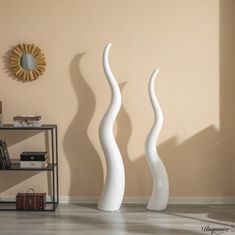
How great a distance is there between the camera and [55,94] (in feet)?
13.8

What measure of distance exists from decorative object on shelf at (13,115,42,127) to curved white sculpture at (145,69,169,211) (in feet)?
3.28

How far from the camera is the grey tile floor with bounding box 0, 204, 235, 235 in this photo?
11.3 ft

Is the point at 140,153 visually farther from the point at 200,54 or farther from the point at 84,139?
the point at 200,54

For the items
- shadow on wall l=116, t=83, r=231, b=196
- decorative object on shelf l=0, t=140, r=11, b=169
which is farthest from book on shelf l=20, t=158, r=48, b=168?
shadow on wall l=116, t=83, r=231, b=196

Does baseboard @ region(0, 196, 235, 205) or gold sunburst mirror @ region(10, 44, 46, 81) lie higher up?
gold sunburst mirror @ region(10, 44, 46, 81)

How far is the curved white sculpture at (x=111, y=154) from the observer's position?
392 cm

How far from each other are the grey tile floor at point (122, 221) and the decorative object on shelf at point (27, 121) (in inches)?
30.8

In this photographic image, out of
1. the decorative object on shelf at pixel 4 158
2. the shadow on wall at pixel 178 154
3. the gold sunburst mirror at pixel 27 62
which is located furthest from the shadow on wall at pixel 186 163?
the decorative object on shelf at pixel 4 158

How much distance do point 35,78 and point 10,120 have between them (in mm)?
469

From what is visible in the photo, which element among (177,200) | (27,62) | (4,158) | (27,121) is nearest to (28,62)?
(27,62)

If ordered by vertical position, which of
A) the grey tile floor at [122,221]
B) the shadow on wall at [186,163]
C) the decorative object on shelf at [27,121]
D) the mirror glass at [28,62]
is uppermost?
the mirror glass at [28,62]

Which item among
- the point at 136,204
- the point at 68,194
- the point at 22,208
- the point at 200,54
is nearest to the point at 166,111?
the point at 200,54

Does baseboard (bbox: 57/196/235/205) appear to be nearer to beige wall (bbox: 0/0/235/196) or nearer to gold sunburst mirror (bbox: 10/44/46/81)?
beige wall (bbox: 0/0/235/196)

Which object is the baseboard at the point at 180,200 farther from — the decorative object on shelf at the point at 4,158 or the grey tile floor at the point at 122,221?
the decorative object on shelf at the point at 4,158
